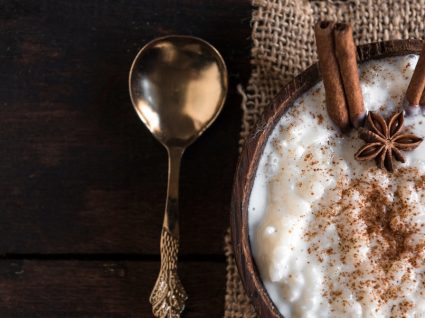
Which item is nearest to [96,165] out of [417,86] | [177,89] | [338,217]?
[177,89]

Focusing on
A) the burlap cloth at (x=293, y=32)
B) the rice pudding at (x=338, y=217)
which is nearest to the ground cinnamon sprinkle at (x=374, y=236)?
the rice pudding at (x=338, y=217)

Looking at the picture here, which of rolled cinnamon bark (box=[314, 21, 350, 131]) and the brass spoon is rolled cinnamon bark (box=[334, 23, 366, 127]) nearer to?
rolled cinnamon bark (box=[314, 21, 350, 131])

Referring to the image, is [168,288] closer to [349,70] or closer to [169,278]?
[169,278]

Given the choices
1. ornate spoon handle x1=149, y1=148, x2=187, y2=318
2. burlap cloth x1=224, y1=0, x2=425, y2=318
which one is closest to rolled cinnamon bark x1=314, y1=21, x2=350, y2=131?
burlap cloth x1=224, y1=0, x2=425, y2=318

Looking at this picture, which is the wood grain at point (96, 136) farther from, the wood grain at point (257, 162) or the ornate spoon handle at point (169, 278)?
the wood grain at point (257, 162)

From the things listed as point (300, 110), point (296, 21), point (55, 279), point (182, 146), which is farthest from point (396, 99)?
point (55, 279)

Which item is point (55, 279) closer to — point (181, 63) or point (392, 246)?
point (181, 63)
